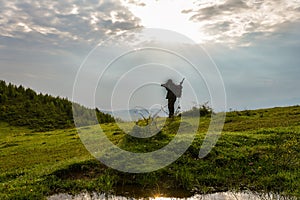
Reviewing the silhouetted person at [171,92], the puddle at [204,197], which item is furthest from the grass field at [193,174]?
the silhouetted person at [171,92]

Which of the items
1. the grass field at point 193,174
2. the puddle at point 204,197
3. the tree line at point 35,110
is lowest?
the puddle at point 204,197

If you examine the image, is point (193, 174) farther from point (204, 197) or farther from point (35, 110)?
point (35, 110)

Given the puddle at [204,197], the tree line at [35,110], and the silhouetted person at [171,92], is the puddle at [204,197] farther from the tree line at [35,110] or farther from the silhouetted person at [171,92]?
the tree line at [35,110]

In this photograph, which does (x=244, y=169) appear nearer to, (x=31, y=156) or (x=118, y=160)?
(x=118, y=160)

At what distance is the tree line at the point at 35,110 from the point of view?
150 ft

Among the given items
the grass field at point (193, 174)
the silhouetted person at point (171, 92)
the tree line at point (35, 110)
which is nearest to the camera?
the grass field at point (193, 174)

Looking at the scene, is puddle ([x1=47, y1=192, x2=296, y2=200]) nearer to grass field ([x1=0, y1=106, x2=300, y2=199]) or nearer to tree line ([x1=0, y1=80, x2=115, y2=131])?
grass field ([x1=0, y1=106, x2=300, y2=199])

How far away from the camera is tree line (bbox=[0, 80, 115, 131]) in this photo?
45.8m

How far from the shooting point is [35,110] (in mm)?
52000

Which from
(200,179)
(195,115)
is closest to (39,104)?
(195,115)

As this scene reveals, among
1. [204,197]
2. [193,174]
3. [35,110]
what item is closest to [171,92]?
[193,174]

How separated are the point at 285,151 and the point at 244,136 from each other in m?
2.56

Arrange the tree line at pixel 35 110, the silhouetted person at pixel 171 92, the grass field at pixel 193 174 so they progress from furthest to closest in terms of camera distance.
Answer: the tree line at pixel 35 110, the silhouetted person at pixel 171 92, the grass field at pixel 193 174

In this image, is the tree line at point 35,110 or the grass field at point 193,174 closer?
the grass field at point 193,174
